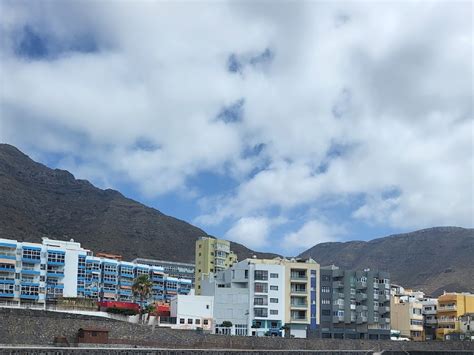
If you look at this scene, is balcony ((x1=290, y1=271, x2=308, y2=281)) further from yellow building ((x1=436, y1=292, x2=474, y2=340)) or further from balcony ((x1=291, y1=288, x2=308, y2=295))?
yellow building ((x1=436, y1=292, x2=474, y2=340))

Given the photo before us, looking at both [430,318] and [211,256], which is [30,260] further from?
[430,318]

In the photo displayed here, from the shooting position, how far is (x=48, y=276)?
11644 centimetres

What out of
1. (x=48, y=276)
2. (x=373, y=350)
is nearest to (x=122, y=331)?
(x=373, y=350)

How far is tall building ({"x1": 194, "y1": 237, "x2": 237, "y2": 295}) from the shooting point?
152375 mm

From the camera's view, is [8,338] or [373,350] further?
[373,350]

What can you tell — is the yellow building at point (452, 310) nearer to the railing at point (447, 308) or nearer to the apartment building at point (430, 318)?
the railing at point (447, 308)

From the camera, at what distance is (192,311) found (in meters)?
98.1

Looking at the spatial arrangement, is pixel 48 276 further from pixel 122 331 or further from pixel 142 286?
pixel 122 331

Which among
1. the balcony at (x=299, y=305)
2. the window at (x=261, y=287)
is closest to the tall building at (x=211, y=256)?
the balcony at (x=299, y=305)

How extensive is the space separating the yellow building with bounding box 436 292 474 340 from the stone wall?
95.1ft

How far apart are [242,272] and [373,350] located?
2567cm

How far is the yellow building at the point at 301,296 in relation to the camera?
4023 inches

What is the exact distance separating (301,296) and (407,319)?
88.6ft

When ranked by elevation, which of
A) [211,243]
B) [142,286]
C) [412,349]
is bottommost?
A: [412,349]
